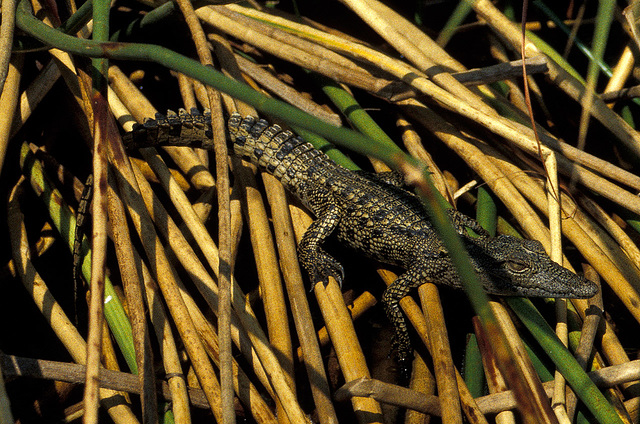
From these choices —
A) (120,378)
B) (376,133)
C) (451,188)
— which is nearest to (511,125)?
(451,188)

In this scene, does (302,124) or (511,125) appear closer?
(302,124)

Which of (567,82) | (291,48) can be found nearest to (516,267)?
(567,82)

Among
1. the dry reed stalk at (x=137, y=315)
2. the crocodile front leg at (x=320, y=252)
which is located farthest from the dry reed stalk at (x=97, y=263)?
the crocodile front leg at (x=320, y=252)

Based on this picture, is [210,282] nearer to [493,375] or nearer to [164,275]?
[164,275]

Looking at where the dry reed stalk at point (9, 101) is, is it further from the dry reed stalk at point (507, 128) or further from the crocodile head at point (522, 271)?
the crocodile head at point (522, 271)

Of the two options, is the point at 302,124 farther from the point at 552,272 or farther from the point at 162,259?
the point at 552,272
